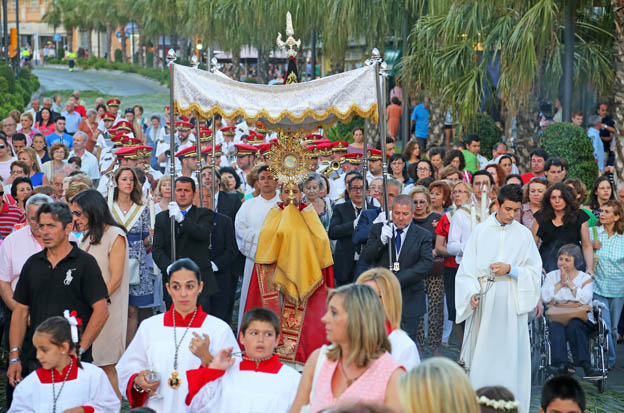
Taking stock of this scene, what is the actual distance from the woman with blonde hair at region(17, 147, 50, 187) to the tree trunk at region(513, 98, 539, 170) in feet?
29.4

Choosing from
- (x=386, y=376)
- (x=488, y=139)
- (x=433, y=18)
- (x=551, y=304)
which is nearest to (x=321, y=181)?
(x=551, y=304)

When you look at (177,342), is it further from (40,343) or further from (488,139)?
(488,139)

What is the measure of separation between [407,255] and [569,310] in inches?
63.1

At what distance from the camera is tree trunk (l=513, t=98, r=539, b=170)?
1888cm

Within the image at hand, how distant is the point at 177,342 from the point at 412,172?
7.97 metres

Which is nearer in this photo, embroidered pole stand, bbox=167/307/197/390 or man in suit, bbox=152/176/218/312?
embroidered pole stand, bbox=167/307/197/390

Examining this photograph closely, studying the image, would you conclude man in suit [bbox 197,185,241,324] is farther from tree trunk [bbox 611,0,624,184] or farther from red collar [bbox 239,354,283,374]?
tree trunk [bbox 611,0,624,184]

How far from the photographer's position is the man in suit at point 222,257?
10234 mm

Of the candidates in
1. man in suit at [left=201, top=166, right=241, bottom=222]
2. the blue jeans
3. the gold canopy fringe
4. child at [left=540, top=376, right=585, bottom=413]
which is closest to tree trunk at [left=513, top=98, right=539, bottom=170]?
the blue jeans

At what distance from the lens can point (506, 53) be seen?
15.7 metres

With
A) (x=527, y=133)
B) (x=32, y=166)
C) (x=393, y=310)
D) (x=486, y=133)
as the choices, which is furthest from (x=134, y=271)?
(x=486, y=133)

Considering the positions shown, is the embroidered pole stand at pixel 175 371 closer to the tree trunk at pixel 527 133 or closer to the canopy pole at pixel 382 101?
the canopy pole at pixel 382 101

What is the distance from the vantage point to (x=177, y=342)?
6434 mm

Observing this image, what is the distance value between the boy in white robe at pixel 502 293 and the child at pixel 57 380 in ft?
12.1
